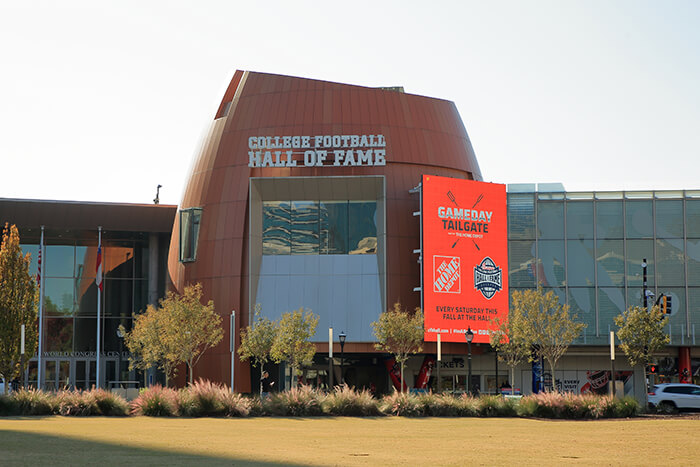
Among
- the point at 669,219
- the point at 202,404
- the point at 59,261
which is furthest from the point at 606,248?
the point at 59,261

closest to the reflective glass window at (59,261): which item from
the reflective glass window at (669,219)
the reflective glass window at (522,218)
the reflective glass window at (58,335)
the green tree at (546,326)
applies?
the reflective glass window at (58,335)

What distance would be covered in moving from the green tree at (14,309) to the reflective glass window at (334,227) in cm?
1900

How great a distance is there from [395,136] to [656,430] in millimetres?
33064

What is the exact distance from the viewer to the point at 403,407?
133 feet

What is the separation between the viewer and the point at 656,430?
32.3 metres

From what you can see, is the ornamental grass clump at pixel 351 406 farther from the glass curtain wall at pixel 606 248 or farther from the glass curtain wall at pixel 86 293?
the glass curtain wall at pixel 86 293

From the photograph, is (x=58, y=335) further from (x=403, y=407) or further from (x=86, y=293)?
(x=403, y=407)

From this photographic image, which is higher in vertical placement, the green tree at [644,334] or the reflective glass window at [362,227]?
the reflective glass window at [362,227]

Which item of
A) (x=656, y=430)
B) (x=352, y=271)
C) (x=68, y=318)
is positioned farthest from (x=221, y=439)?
(x=68, y=318)

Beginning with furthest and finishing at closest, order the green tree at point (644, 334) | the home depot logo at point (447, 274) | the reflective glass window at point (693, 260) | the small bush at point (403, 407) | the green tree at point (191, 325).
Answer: the reflective glass window at point (693, 260) → the home depot logo at point (447, 274) → the green tree at point (191, 325) → the green tree at point (644, 334) → the small bush at point (403, 407)

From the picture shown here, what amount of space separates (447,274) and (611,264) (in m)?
12.3

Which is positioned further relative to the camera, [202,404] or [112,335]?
[112,335]

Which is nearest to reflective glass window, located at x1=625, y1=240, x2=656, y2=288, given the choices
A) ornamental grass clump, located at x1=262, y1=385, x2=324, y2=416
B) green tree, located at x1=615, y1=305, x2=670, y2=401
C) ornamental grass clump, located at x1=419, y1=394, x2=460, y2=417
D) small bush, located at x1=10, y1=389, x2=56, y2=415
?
green tree, located at x1=615, y1=305, x2=670, y2=401

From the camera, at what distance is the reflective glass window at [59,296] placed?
70238mm
